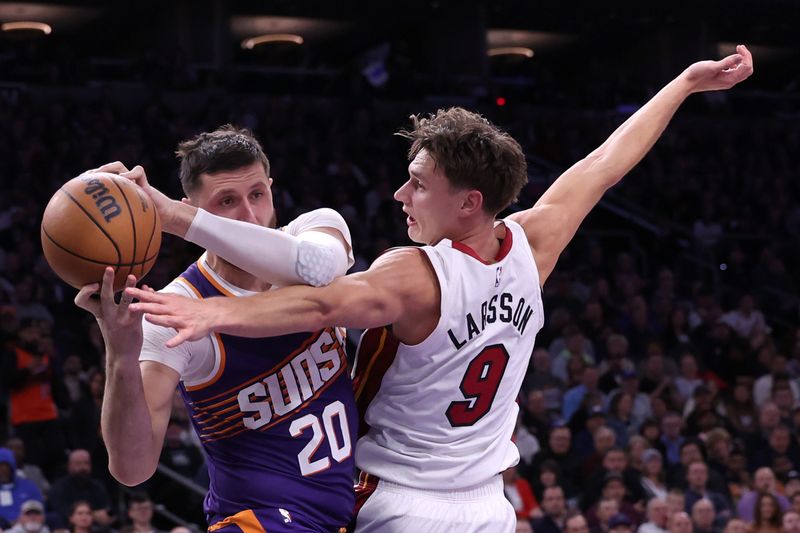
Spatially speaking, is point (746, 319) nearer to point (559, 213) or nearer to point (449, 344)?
point (559, 213)

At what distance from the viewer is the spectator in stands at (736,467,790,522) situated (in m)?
11.3

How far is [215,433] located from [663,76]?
2227 cm

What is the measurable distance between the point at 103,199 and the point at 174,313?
0.37 m

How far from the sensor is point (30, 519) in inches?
339

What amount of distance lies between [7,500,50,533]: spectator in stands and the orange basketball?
19.5 ft

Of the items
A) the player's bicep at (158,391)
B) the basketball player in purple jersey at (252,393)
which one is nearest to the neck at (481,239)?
the basketball player in purple jersey at (252,393)

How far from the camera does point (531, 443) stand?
37.6ft

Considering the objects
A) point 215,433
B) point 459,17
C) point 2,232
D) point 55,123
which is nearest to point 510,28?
point 459,17

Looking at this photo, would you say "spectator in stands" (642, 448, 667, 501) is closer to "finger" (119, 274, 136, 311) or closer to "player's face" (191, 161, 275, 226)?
"player's face" (191, 161, 275, 226)

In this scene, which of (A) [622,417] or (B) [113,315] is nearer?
(B) [113,315]

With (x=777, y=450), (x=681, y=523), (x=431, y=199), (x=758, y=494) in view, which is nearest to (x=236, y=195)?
(x=431, y=199)

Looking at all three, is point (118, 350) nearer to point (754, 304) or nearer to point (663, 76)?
point (754, 304)

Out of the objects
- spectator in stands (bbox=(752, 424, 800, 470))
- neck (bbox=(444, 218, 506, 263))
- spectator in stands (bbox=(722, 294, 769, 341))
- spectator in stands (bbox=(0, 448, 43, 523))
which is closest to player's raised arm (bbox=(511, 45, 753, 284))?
neck (bbox=(444, 218, 506, 263))

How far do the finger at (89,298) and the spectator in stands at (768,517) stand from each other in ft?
29.7
